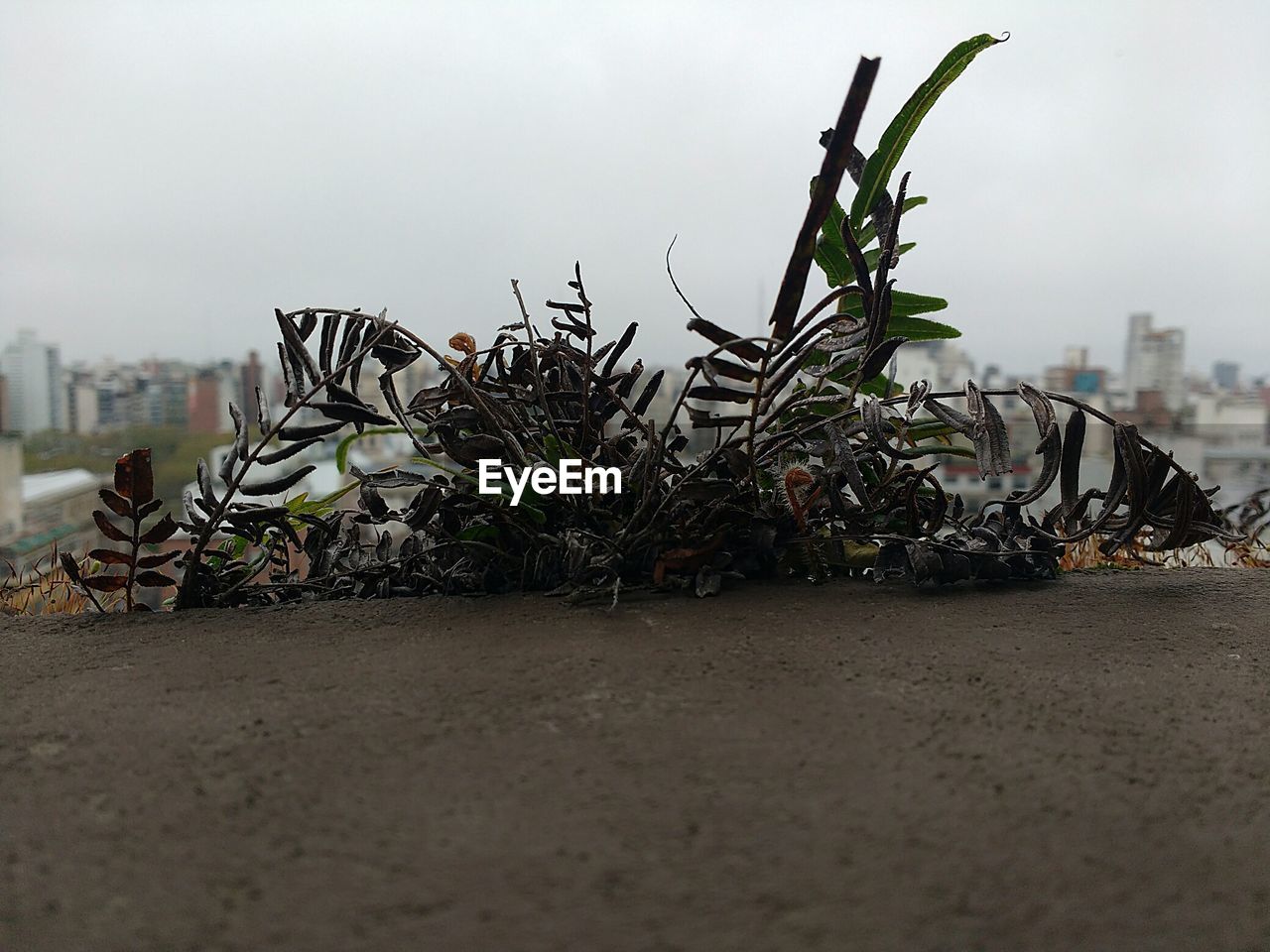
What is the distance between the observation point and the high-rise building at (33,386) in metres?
1.36

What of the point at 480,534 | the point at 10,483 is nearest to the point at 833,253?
the point at 480,534

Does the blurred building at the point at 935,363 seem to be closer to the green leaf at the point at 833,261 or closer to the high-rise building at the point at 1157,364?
the green leaf at the point at 833,261

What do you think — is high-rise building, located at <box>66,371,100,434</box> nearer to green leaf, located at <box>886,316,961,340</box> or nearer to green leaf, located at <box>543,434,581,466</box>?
green leaf, located at <box>543,434,581,466</box>

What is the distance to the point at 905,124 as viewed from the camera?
74 centimetres

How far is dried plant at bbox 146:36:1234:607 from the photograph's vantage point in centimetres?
66

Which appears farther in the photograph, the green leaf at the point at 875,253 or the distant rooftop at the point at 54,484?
the distant rooftop at the point at 54,484

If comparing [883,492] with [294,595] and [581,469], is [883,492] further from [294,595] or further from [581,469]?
[294,595]

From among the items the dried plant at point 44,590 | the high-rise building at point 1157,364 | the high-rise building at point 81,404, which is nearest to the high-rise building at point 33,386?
the high-rise building at point 81,404

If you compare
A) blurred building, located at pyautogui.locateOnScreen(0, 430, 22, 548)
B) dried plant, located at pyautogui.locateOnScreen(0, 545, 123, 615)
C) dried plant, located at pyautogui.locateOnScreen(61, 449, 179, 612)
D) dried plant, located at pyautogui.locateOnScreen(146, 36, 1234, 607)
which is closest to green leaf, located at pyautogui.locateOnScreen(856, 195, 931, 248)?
dried plant, located at pyautogui.locateOnScreen(146, 36, 1234, 607)

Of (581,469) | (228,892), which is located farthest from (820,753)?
(581,469)

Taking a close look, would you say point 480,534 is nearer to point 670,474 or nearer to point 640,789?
point 670,474

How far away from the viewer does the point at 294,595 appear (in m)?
0.73

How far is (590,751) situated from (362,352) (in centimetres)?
40

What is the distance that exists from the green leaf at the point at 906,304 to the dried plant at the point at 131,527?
2.06 ft
